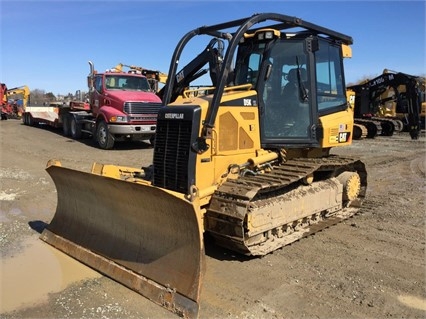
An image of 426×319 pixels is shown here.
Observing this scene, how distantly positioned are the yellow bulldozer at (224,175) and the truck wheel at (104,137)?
8.34 metres

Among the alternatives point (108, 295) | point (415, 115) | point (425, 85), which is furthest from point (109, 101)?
point (425, 85)

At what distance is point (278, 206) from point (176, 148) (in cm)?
142

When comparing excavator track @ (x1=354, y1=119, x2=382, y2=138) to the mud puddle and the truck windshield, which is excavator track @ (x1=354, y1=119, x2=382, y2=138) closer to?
the truck windshield

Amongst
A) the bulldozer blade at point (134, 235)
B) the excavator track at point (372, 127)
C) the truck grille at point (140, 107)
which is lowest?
the bulldozer blade at point (134, 235)

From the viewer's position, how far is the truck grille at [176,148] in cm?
489

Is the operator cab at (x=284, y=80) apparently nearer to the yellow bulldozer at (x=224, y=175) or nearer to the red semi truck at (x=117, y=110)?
the yellow bulldozer at (x=224, y=175)

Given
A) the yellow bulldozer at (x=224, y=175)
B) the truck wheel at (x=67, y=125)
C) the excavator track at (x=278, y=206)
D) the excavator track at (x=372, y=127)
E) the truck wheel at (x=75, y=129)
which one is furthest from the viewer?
the excavator track at (x=372, y=127)

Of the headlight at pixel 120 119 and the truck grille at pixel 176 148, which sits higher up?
the headlight at pixel 120 119

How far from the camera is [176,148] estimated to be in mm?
5027

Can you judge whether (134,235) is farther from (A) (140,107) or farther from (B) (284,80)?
(A) (140,107)

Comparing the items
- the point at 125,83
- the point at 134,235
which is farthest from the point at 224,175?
the point at 125,83

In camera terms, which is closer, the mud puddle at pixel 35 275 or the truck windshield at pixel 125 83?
the mud puddle at pixel 35 275

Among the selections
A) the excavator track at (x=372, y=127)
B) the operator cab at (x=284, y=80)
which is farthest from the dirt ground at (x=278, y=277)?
the excavator track at (x=372, y=127)

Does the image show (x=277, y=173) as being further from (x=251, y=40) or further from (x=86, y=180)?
(x=86, y=180)
